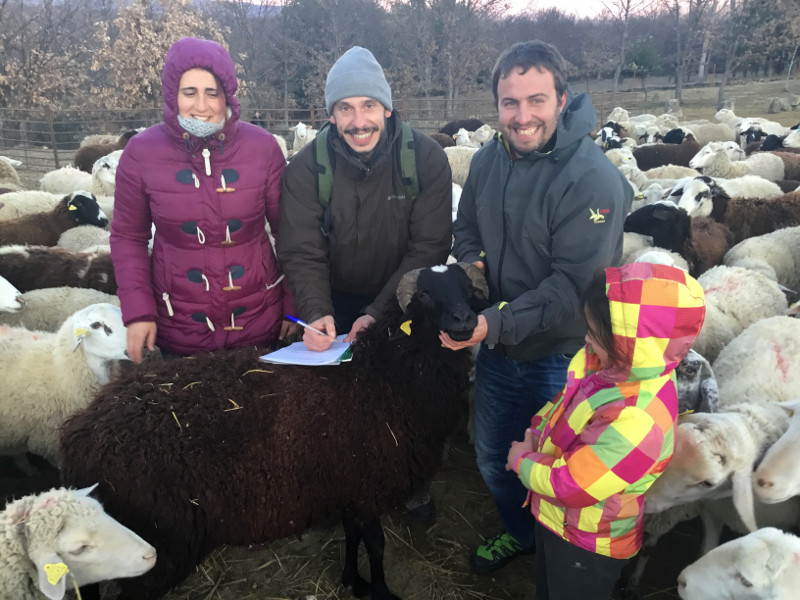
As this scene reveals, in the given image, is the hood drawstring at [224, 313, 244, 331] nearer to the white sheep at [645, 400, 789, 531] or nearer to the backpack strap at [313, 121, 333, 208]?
the backpack strap at [313, 121, 333, 208]

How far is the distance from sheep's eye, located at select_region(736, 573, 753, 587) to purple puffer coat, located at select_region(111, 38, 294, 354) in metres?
2.45

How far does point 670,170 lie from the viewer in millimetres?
10164

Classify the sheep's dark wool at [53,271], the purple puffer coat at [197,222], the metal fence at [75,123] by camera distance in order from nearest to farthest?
1. the purple puffer coat at [197,222]
2. the sheep's dark wool at [53,271]
3. the metal fence at [75,123]

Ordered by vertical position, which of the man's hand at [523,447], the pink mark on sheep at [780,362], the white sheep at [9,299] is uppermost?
the white sheep at [9,299]

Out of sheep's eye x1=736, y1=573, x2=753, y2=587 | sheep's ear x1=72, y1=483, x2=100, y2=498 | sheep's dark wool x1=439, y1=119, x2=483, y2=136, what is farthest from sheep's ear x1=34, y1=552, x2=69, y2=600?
sheep's dark wool x1=439, y1=119, x2=483, y2=136

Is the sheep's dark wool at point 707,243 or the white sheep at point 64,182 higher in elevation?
the white sheep at point 64,182

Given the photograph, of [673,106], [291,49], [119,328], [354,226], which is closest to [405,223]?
[354,226]

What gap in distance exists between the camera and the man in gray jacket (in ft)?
7.29

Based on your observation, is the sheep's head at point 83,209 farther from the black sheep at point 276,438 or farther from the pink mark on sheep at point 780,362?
the pink mark on sheep at point 780,362

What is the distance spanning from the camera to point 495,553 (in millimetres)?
3059

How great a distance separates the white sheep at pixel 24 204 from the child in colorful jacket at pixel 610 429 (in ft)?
27.1

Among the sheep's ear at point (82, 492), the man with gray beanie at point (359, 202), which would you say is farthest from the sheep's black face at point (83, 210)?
the sheep's ear at point (82, 492)

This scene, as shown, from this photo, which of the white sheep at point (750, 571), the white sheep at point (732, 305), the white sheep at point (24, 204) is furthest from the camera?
the white sheep at point (24, 204)

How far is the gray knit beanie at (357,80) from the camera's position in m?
2.50
